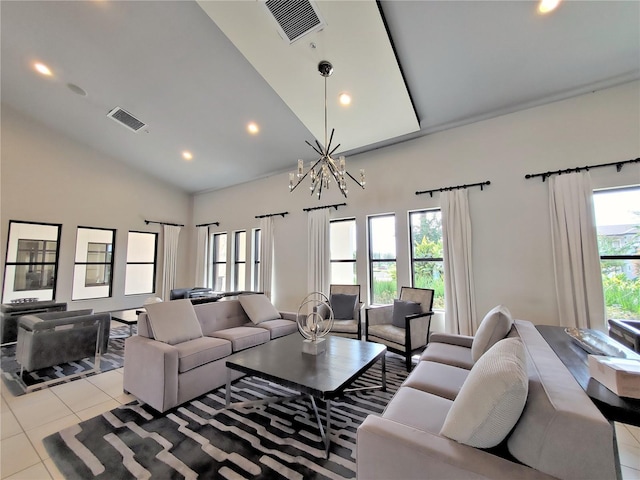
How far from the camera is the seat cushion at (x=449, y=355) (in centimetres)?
222

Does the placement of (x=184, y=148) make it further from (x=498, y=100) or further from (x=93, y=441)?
(x=498, y=100)

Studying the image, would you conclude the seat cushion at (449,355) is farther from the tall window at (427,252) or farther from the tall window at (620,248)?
the tall window at (620,248)

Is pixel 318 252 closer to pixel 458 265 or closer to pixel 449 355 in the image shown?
pixel 458 265

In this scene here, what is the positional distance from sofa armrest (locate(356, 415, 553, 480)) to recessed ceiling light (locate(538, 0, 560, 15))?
134 inches

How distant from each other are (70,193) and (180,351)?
5.38 meters

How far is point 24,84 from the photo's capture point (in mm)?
4254

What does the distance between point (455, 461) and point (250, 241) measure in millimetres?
5965

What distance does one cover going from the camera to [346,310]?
13.8 feet

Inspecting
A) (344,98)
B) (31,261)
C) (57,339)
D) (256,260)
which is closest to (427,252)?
(344,98)

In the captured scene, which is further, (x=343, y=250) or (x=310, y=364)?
(x=343, y=250)

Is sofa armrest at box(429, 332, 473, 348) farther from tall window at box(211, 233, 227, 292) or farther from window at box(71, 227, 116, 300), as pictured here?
window at box(71, 227, 116, 300)

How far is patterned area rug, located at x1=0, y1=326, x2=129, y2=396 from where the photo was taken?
284 cm

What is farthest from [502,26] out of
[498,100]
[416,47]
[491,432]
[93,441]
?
[93,441]

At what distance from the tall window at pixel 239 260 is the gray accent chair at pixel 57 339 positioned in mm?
3416
